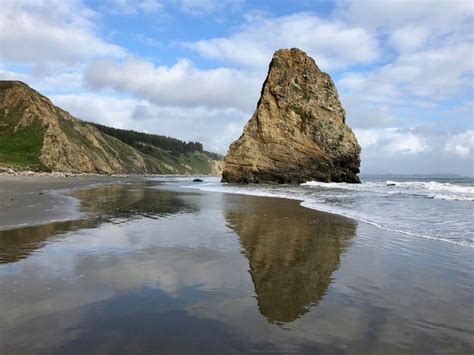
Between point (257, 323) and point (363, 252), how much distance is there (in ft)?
18.2

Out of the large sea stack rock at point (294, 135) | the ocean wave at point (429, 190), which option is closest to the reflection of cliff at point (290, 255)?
the ocean wave at point (429, 190)

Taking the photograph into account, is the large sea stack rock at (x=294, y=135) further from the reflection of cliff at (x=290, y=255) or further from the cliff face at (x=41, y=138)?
the cliff face at (x=41, y=138)

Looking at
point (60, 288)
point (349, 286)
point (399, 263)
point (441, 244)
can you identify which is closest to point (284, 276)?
point (349, 286)

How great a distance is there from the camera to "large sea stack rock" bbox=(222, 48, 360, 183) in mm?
59969

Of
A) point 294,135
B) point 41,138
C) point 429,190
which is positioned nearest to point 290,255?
point 429,190

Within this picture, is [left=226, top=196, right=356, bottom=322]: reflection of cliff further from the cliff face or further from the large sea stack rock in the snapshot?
the cliff face

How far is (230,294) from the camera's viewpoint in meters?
6.11

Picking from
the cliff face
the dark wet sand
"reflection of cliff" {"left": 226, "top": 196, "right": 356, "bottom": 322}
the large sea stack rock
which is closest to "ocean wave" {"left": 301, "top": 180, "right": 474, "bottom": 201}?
the large sea stack rock

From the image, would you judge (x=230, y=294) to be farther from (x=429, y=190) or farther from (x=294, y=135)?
(x=294, y=135)

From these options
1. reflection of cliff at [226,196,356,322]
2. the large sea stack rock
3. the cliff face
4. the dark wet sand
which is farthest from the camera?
the cliff face

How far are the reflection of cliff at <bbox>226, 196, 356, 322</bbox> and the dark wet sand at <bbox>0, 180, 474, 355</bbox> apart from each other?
0.05 metres

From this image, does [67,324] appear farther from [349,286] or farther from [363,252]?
[363,252]

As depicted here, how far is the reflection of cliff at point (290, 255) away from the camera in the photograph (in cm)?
587

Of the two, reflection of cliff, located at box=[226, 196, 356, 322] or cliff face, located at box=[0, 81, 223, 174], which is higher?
cliff face, located at box=[0, 81, 223, 174]
